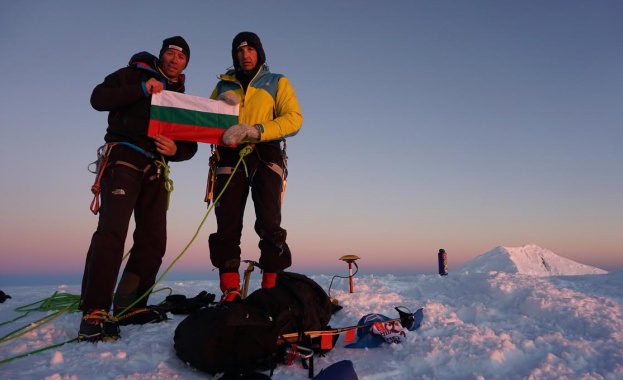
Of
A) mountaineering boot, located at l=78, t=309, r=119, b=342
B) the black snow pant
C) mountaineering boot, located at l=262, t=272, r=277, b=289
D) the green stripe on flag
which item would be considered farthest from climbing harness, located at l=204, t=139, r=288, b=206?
mountaineering boot, located at l=78, t=309, r=119, b=342

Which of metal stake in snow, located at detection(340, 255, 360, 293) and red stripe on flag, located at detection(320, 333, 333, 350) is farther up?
metal stake in snow, located at detection(340, 255, 360, 293)

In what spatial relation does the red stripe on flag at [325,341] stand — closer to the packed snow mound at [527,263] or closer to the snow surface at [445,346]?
the snow surface at [445,346]

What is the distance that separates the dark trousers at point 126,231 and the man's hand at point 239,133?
884 millimetres

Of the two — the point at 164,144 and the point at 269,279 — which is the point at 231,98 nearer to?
the point at 164,144

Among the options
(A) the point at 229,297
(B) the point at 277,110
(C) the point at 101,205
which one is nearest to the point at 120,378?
(A) the point at 229,297

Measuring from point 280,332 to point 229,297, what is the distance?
1418 millimetres

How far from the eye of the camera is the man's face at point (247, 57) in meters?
4.68

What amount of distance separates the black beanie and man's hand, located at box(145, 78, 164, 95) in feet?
1.54

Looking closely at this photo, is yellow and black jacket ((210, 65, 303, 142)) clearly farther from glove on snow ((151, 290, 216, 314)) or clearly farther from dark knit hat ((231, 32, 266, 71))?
glove on snow ((151, 290, 216, 314))

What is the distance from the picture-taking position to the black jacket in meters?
3.94

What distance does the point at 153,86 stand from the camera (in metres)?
4.15

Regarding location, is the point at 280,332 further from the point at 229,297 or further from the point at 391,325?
the point at 229,297

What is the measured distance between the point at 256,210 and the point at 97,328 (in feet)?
6.30

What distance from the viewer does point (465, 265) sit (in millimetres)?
21016
